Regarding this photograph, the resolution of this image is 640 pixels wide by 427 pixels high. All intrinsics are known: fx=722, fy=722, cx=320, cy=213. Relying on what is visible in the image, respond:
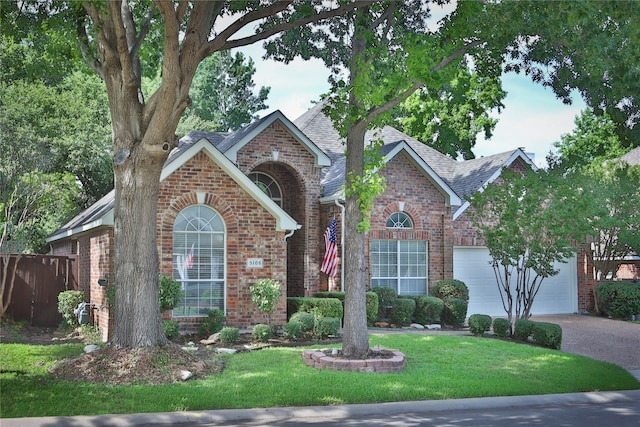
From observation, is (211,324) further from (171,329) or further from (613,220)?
(613,220)

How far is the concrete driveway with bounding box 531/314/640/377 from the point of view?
15906 mm

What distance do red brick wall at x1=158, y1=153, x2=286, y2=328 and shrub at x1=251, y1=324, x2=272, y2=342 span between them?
1389 millimetres

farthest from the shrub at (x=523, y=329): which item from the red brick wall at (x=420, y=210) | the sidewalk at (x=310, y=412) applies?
the red brick wall at (x=420, y=210)

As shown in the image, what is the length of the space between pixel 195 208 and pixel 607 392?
34.0 feet

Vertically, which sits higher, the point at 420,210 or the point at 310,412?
the point at 420,210

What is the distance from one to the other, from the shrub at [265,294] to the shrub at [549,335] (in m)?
6.23

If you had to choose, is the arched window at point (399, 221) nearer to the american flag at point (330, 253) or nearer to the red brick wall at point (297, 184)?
the american flag at point (330, 253)

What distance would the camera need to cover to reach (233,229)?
18094mm

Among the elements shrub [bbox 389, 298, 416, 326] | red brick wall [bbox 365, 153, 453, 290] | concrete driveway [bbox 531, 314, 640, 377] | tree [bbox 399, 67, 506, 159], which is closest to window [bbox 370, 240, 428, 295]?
red brick wall [bbox 365, 153, 453, 290]

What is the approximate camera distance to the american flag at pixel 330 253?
2153 cm

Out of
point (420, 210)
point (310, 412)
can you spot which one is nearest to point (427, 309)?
point (420, 210)

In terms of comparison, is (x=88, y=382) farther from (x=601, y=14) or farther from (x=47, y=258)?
(x=47, y=258)

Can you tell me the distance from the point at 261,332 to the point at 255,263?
2255 mm

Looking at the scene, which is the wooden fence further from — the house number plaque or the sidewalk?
the sidewalk
